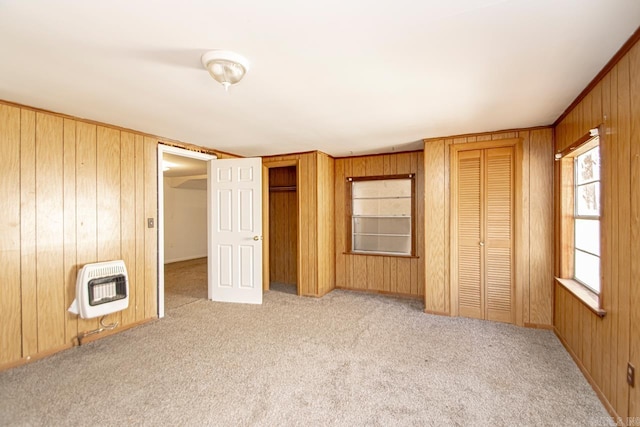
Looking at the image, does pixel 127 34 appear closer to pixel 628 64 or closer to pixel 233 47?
pixel 233 47

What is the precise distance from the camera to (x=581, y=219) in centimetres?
275

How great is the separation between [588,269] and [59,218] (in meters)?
4.81

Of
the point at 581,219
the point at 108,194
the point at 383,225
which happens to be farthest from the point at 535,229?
the point at 108,194

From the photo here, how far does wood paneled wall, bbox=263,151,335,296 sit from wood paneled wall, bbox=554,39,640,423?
308 cm

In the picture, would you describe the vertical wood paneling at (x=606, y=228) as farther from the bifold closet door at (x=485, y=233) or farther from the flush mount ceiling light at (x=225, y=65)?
the flush mount ceiling light at (x=225, y=65)

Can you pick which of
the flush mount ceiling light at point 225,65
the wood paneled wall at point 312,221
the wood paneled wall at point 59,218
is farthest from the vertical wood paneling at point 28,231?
the wood paneled wall at point 312,221

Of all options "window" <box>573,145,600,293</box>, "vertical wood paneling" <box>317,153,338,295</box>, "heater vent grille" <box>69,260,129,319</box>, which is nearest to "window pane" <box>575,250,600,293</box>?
"window" <box>573,145,600,293</box>

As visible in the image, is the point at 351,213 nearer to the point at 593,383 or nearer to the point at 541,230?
the point at 541,230

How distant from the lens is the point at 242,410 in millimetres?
1976

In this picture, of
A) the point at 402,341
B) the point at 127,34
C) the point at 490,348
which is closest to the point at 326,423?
the point at 402,341

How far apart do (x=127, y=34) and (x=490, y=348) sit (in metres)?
3.63

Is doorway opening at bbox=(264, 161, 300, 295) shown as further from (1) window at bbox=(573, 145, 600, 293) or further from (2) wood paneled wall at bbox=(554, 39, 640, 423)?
(2) wood paneled wall at bbox=(554, 39, 640, 423)

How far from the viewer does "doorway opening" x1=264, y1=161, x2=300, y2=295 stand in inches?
214

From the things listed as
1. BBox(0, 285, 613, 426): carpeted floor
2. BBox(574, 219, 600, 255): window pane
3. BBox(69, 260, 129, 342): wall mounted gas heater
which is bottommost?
BBox(0, 285, 613, 426): carpeted floor
